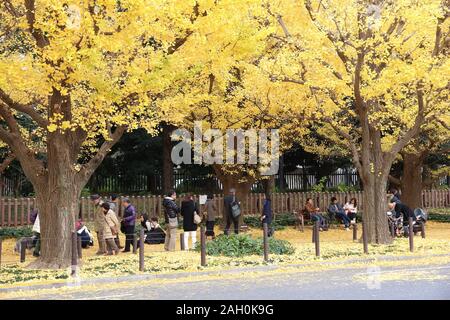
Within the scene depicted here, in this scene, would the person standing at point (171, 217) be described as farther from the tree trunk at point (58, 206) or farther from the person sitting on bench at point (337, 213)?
the person sitting on bench at point (337, 213)

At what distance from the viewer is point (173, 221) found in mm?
20000

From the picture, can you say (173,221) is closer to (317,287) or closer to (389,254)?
(389,254)

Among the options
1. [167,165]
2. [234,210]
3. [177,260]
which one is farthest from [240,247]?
[167,165]

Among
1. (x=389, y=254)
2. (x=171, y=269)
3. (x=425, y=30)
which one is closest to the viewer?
(x=171, y=269)

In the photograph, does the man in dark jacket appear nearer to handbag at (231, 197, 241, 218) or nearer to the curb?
handbag at (231, 197, 241, 218)

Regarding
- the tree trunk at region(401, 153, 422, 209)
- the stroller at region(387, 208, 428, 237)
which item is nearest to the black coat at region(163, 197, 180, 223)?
the stroller at region(387, 208, 428, 237)

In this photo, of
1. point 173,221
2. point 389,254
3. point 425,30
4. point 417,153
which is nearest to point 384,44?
point 425,30

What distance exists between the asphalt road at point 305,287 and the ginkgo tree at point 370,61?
649 cm

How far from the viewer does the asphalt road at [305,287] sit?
11438 millimetres

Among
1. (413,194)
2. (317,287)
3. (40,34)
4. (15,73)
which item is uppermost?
(40,34)

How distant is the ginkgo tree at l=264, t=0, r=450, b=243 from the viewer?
64.1ft

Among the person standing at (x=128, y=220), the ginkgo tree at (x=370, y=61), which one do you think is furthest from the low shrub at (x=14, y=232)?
the ginkgo tree at (x=370, y=61)

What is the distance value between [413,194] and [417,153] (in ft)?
8.97

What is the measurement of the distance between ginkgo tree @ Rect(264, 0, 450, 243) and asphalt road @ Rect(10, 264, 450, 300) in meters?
6.49
